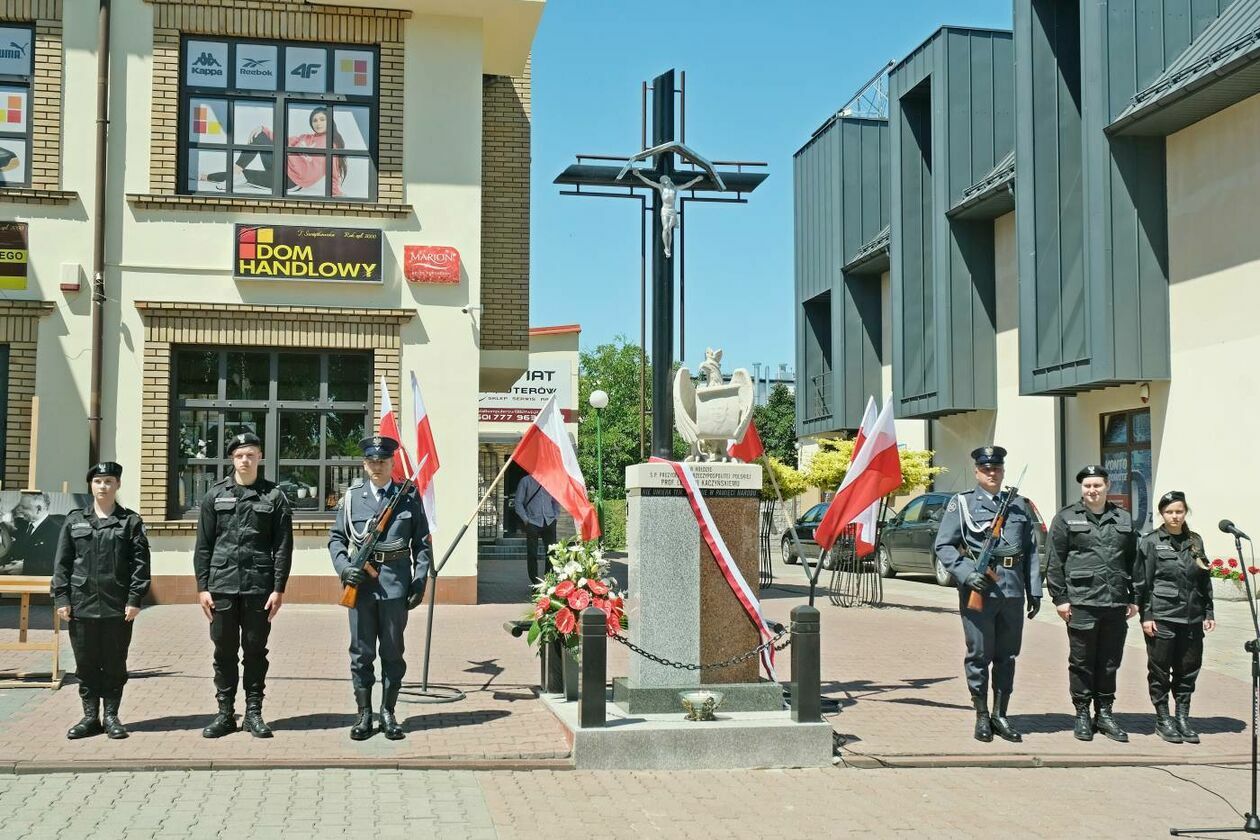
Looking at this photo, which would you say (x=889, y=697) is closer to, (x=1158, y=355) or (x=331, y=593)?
(x=331, y=593)

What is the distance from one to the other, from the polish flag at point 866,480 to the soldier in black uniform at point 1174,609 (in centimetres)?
198

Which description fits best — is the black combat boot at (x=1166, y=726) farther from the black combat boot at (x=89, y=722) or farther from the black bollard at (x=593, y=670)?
the black combat boot at (x=89, y=722)

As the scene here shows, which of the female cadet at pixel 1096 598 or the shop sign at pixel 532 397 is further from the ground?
the shop sign at pixel 532 397

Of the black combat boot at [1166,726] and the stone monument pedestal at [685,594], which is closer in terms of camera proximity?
the stone monument pedestal at [685,594]

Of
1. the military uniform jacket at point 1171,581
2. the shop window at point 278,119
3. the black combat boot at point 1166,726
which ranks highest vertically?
the shop window at point 278,119

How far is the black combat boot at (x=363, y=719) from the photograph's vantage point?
8359mm

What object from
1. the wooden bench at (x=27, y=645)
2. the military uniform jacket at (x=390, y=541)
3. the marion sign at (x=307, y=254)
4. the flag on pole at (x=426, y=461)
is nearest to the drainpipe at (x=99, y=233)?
the marion sign at (x=307, y=254)

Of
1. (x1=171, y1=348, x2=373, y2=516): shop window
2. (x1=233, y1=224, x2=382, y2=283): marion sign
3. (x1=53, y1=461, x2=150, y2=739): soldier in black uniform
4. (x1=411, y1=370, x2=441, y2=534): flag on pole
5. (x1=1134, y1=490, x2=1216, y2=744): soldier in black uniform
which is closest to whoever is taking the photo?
(x1=53, y1=461, x2=150, y2=739): soldier in black uniform

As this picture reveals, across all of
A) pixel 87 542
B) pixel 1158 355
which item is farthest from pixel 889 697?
pixel 1158 355

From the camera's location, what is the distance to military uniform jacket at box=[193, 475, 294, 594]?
838cm

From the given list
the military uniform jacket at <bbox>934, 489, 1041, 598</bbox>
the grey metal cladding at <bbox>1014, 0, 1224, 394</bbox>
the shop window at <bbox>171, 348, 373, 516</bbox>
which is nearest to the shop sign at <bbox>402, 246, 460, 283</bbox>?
the shop window at <bbox>171, 348, 373, 516</bbox>

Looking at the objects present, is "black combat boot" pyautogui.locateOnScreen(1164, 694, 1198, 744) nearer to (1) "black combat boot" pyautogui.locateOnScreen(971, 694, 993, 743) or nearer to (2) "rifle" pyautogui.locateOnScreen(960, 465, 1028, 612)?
(1) "black combat boot" pyautogui.locateOnScreen(971, 694, 993, 743)

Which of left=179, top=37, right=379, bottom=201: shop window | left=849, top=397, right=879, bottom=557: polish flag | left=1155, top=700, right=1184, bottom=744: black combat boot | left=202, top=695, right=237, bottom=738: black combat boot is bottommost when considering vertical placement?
left=1155, top=700, right=1184, bottom=744: black combat boot

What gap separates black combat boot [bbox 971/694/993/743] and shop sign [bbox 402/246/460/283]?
9697 mm
